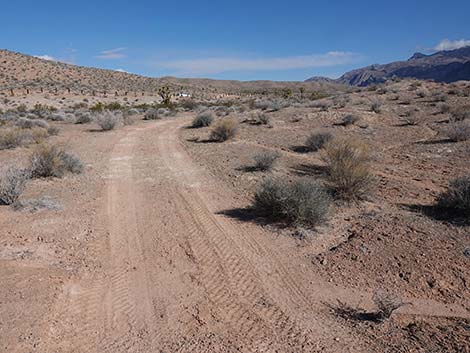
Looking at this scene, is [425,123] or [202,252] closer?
[202,252]

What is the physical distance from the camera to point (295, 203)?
8219 mm

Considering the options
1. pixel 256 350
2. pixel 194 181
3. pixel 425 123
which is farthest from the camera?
pixel 425 123

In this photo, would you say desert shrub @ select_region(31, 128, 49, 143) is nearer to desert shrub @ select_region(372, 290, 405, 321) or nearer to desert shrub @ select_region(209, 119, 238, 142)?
desert shrub @ select_region(209, 119, 238, 142)

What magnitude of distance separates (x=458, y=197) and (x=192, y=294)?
6314 millimetres

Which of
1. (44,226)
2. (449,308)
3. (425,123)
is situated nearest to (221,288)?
(449,308)

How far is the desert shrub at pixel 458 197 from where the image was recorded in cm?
823

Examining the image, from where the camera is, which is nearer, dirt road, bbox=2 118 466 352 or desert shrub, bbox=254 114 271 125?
dirt road, bbox=2 118 466 352

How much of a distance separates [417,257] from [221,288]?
11.5 ft

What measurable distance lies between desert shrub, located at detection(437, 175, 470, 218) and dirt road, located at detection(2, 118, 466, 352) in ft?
12.0

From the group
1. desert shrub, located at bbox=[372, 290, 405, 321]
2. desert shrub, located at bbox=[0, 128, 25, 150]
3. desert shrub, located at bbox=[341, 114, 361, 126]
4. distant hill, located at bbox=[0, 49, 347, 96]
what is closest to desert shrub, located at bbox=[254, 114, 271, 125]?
desert shrub, located at bbox=[341, 114, 361, 126]

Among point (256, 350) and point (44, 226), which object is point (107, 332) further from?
point (44, 226)

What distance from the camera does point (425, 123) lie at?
70.2ft

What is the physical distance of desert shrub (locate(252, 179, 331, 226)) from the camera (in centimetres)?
808

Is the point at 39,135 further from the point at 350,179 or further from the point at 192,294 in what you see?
the point at 192,294
